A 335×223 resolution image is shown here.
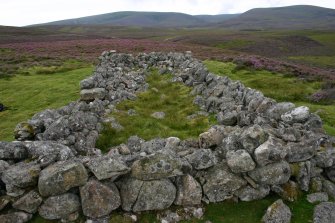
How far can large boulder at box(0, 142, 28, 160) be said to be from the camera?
46.2 ft

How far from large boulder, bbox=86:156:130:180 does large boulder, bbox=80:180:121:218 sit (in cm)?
39

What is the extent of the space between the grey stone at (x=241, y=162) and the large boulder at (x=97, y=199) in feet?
15.2

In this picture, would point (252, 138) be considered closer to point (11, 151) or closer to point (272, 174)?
point (272, 174)

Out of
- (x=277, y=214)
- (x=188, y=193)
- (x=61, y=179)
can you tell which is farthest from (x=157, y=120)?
(x=277, y=214)

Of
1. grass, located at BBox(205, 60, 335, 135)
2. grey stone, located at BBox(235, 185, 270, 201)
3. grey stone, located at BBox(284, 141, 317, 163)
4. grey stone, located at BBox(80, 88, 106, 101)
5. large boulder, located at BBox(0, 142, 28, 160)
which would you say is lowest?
grass, located at BBox(205, 60, 335, 135)

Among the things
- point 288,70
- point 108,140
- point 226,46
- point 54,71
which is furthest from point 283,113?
point 226,46

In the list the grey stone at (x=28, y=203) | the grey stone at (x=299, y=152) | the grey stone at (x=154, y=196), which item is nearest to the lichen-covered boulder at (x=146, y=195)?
the grey stone at (x=154, y=196)

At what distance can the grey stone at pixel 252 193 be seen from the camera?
13945 mm

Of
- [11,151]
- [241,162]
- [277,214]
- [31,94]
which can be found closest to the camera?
[277,214]

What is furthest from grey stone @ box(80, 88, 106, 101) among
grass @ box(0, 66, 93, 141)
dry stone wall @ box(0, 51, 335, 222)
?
dry stone wall @ box(0, 51, 335, 222)

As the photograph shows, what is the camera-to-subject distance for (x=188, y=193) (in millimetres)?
13516

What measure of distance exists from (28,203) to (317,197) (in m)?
11.1

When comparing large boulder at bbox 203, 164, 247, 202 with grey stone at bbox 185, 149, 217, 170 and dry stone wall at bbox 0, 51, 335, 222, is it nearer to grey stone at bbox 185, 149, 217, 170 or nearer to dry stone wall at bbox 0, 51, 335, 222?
dry stone wall at bbox 0, 51, 335, 222

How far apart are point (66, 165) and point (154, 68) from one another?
39.1 metres
